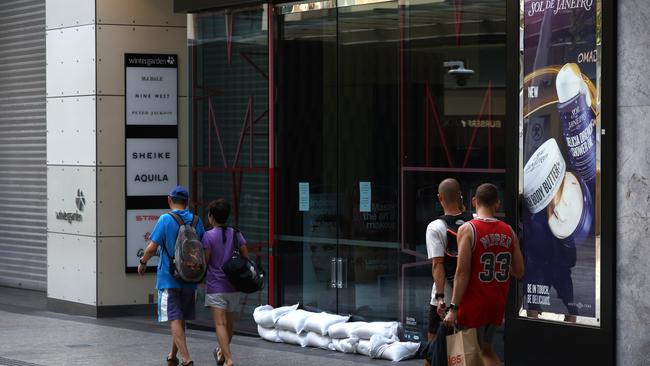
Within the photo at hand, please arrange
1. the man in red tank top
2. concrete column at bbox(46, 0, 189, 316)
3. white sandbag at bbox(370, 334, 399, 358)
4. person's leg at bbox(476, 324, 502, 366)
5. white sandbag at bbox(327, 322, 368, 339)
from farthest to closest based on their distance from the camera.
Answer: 1. concrete column at bbox(46, 0, 189, 316)
2. white sandbag at bbox(327, 322, 368, 339)
3. white sandbag at bbox(370, 334, 399, 358)
4. person's leg at bbox(476, 324, 502, 366)
5. the man in red tank top

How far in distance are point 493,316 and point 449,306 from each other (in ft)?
1.60

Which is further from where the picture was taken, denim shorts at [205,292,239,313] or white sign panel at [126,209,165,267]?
white sign panel at [126,209,165,267]

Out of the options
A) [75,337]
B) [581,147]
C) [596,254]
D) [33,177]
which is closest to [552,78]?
[581,147]

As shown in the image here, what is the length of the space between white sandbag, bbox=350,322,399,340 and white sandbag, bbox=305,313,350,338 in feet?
1.29

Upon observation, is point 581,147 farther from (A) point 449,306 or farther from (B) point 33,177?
(B) point 33,177

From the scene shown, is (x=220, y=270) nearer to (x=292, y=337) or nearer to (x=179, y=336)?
(x=179, y=336)

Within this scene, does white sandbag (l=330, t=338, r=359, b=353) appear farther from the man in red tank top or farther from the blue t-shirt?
the man in red tank top

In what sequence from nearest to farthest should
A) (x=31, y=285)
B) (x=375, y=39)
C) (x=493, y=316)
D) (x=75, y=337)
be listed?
1. (x=493, y=316)
2. (x=375, y=39)
3. (x=75, y=337)
4. (x=31, y=285)

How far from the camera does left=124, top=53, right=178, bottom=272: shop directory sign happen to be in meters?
15.1

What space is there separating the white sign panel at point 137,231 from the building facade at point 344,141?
0.06 feet

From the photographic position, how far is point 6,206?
1970cm

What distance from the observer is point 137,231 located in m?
15.2

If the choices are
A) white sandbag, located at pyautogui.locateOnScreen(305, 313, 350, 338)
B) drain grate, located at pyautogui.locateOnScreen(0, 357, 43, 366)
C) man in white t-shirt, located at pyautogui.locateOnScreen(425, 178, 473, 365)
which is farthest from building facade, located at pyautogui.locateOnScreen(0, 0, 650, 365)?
drain grate, located at pyautogui.locateOnScreen(0, 357, 43, 366)

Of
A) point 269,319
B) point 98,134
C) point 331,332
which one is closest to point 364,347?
point 331,332
